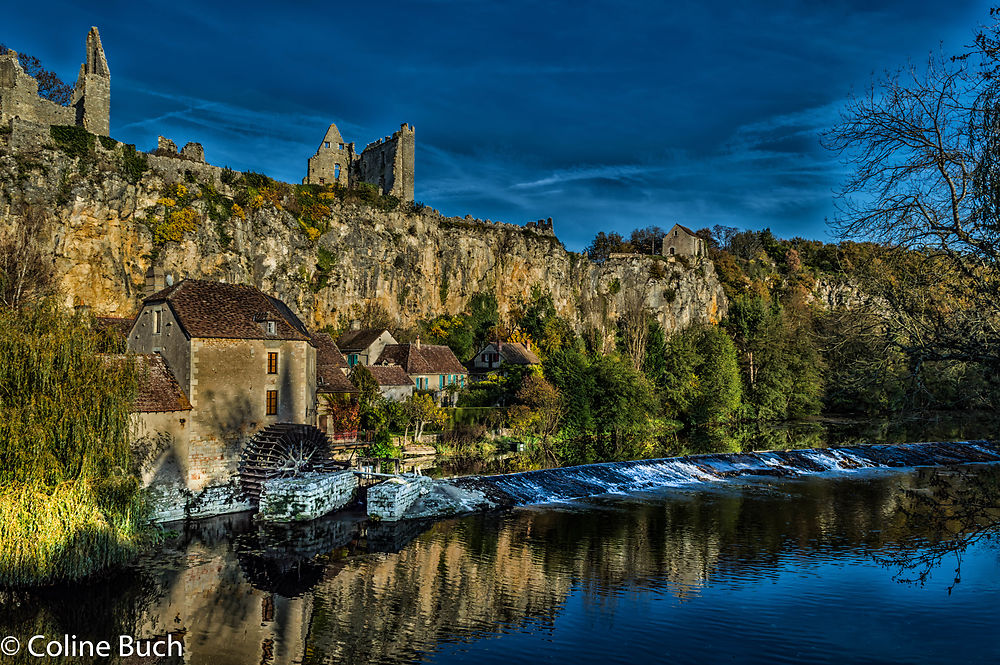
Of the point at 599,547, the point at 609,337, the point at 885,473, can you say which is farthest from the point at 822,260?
the point at 599,547

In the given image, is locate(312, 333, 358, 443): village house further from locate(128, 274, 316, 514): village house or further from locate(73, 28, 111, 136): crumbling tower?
locate(73, 28, 111, 136): crumbling tower

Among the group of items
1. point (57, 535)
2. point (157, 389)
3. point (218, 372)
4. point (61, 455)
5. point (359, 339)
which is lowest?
point (57, 535)

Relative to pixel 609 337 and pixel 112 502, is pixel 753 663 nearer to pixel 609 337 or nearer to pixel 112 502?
pixel 112 502

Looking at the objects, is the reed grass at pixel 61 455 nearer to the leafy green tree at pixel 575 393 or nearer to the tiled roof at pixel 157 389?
the tiled roof at pixel 157 389

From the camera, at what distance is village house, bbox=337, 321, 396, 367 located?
5319cm

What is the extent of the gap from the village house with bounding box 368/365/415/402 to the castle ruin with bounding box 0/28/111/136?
27001 millimetres

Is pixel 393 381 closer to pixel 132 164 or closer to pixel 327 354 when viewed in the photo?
pixel 327 354

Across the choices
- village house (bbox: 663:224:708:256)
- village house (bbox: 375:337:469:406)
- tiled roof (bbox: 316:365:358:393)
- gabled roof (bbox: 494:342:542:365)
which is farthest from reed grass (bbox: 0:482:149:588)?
village house (bbox: 663:224:708:256)

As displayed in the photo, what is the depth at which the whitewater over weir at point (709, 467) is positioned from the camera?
28.0 metres

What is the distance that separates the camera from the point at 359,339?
5469cm

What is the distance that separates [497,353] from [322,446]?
34.8 m

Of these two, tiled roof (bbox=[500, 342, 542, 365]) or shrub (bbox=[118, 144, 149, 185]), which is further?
tiled roof (bbox=[500, 342, 542, 365])

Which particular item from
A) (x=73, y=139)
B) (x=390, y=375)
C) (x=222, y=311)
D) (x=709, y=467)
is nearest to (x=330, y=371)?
(x=222, y=311)

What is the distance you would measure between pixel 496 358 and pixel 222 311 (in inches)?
1420
